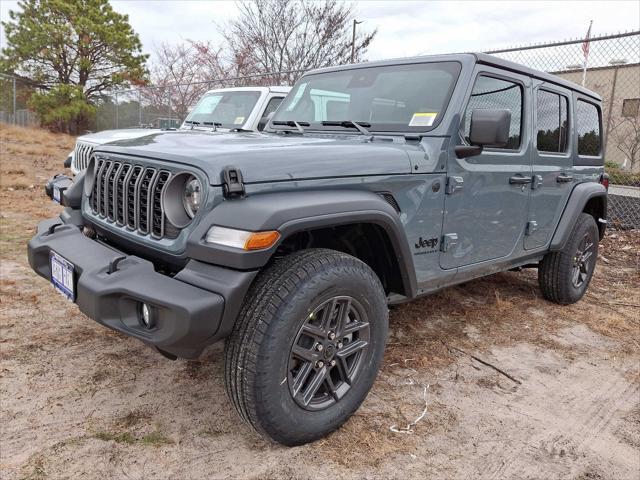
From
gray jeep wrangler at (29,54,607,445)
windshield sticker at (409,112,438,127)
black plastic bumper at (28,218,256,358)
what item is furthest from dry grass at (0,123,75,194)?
windshield sticker at (409,112,438,127)

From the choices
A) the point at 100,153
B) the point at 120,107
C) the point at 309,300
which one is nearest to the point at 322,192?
the point at 309,300

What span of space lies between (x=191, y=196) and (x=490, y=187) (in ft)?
6.18

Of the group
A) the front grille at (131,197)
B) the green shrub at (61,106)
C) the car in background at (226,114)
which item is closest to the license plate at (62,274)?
the front grille at (131,197)

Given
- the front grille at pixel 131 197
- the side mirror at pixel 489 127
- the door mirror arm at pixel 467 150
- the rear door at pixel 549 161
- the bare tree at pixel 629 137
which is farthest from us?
the bare tree at pixel 629 137

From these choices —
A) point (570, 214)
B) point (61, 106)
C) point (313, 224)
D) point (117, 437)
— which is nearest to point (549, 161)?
point (570, 214)

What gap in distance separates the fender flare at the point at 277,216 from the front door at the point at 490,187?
0.75 meters

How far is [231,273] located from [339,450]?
959 millimetres

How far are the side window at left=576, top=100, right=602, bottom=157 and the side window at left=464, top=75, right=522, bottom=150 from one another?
1.10 m

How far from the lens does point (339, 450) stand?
2.22 m

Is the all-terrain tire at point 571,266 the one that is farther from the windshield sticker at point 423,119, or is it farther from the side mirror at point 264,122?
the side mirror at point 264,122

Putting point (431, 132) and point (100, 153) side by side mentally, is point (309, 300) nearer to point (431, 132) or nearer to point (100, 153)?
point (431, 132)

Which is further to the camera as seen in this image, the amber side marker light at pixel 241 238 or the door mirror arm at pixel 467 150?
the door mirror arm at pixel 467 150

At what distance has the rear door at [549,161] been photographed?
3.58 metres

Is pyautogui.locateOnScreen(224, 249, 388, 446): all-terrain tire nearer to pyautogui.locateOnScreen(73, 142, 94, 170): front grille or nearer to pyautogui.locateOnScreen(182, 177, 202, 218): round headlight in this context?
pyautogui.locateOnScreen(182, 177, 202, 218): round headlight
